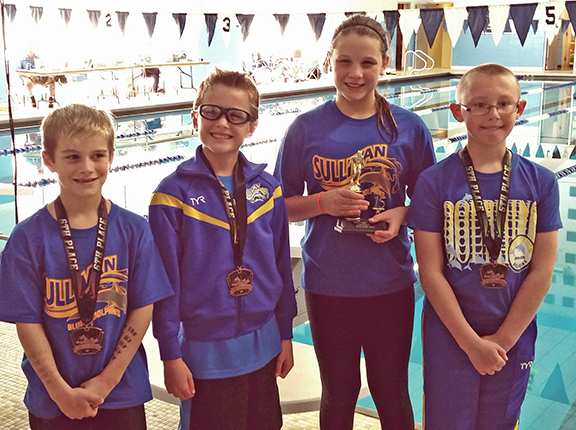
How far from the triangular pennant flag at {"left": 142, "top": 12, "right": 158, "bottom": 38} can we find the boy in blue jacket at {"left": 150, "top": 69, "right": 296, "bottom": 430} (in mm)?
11257

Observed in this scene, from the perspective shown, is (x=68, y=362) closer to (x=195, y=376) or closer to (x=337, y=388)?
(x=195, y=376)

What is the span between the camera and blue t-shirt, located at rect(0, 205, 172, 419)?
123 cm

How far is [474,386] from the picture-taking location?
4.73ft

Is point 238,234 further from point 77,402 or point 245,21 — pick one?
point 245,21

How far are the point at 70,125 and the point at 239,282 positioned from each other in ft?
1.56

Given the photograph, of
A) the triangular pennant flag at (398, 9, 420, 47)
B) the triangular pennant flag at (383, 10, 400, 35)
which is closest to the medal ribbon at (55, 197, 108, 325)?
the triangular pennant flag at (383, 10, 400, 35)

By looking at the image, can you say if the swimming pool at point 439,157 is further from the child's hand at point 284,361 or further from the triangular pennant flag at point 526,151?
the child's hand at point 284,361

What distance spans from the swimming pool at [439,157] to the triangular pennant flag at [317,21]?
1836 mm

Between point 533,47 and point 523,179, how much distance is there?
62.2 feet

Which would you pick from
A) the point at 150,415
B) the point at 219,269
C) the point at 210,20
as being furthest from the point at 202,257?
the point at 210,20

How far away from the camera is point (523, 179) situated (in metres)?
1.44

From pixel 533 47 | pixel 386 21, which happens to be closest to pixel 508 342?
pixel 386 21

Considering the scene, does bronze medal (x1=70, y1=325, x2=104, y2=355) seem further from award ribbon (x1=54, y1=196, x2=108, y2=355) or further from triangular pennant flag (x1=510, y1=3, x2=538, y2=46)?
triangular pennant flag (x1=510, y1=3, x2=538, y2=46)

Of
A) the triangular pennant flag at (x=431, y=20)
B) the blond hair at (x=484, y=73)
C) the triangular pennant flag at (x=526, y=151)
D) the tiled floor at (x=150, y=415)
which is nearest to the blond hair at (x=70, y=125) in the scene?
the blond hair at (x=484, y=73)
